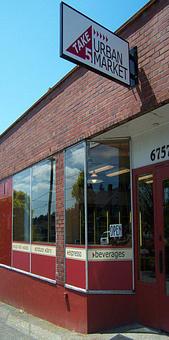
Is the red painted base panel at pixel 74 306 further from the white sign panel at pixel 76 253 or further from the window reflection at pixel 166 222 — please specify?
the window reflection at pixel 166 222

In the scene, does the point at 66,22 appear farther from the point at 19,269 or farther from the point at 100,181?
the point at 19,269

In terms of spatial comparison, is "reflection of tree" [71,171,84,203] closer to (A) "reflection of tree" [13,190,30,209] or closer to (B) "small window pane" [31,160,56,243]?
(B) "small window pane" [31,160,56,243]

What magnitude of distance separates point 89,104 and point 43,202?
3012 millimetres

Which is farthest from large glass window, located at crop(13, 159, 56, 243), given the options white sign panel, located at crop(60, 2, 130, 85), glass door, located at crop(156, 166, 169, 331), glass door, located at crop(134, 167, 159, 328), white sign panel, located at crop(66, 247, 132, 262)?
white sign panel, located at crop(60, 2, 130, 85)

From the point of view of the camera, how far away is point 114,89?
7578mm

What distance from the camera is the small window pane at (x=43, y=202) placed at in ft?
32.8

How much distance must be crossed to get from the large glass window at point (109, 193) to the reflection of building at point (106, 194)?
0.06ft

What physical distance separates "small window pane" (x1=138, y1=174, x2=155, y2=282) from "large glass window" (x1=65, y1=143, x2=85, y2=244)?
109cm

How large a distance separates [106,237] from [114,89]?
2.55 metres

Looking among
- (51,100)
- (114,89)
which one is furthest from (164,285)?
(51,100)

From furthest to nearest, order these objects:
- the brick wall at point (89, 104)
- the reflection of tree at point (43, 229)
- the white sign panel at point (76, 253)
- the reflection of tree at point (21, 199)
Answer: the reflection of tree at point (21, 199), the reflection of tree at point (43, 229), the white sign panel at point (76, 253), the brick wall at point (89, 104)

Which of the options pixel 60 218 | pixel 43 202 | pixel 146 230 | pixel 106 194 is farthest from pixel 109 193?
pixel 43 202

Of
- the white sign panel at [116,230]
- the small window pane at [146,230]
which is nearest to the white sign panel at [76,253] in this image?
the white sign panel at [116,230]

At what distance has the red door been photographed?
23.9 ft
